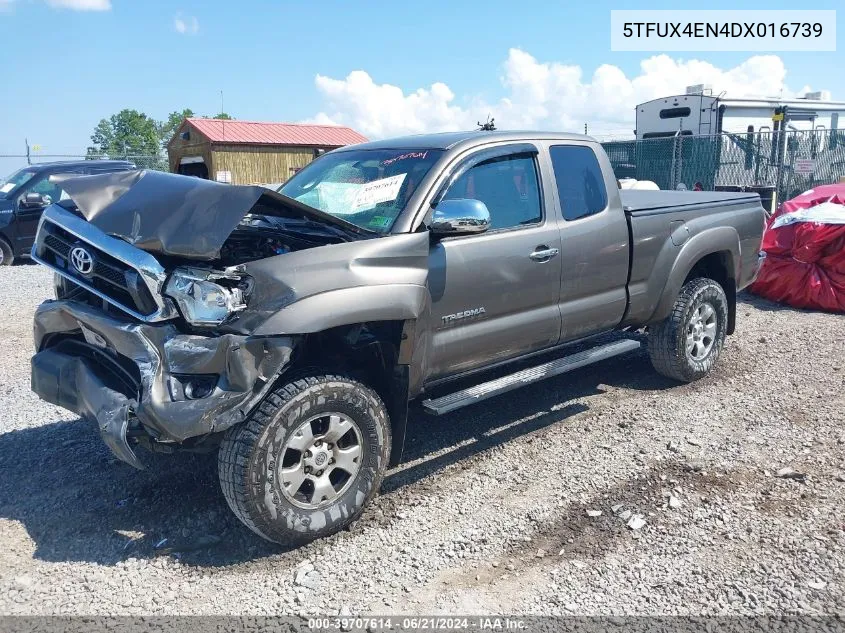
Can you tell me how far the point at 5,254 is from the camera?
12.2m

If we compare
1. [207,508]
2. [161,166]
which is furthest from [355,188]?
[161,166]

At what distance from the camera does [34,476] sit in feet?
13.9

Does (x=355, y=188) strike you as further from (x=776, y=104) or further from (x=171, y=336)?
(x=776, y=104)

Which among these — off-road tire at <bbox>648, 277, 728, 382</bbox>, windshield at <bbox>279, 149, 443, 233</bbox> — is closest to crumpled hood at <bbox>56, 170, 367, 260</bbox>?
windshield at <bbox>279, 149, 443, 233</bbox>

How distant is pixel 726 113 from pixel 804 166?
157 inches

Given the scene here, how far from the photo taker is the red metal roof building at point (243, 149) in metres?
25.2

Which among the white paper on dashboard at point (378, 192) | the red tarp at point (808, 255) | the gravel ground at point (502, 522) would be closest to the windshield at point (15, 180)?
the gravel ground at point (502, 522)

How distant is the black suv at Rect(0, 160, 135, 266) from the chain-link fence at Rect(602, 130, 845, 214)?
1170 cm

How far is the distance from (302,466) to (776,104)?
18.8 meters

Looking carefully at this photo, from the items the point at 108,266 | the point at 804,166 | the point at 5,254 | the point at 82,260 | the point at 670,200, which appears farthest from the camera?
the point at 804,166

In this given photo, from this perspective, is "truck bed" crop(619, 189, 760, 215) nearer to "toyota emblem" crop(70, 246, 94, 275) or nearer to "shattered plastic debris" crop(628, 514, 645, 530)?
"shattered plastic debris" crop(628, 514, 645, 530)

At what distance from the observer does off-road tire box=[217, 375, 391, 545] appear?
3.20 meters

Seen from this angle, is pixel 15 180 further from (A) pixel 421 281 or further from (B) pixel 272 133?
(B) pixel 272 133

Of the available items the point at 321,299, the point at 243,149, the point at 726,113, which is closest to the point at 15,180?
the point at 321,299
